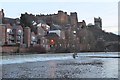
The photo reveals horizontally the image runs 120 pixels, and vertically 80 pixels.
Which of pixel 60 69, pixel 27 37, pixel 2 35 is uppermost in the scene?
pixel 2 35

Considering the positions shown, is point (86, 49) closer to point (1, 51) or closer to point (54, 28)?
point (54, 28)

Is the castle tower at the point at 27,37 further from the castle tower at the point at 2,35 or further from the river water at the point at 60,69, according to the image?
the river water at the point at 60,69

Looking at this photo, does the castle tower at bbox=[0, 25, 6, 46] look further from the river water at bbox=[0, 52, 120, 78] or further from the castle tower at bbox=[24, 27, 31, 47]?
the river water at bbox=[0, 52, 120, 78]

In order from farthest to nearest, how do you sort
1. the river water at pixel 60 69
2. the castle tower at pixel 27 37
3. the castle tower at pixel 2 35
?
the castle tower at pixel 27 37
the castle tower at pixel 2 35
the river water at pixel 60 69

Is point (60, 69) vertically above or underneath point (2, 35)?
underneath

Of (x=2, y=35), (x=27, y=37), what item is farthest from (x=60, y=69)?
(x=27, y=37)

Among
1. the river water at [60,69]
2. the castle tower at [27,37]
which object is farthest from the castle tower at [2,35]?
the river water at [60,69]

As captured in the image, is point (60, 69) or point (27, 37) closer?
point (60, 69)

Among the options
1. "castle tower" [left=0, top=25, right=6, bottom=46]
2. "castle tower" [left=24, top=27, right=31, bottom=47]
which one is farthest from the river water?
"castle tower" [left=24, top=27, right=31, bottom=47]

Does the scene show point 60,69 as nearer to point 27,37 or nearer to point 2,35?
point 2,35

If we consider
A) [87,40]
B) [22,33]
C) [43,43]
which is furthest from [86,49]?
[22,33]

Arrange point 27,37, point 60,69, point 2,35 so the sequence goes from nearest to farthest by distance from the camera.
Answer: point 60,69
point 2,35
point 27,37

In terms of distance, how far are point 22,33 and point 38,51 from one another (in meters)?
10.6

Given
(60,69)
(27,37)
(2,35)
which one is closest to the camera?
(60,69)
